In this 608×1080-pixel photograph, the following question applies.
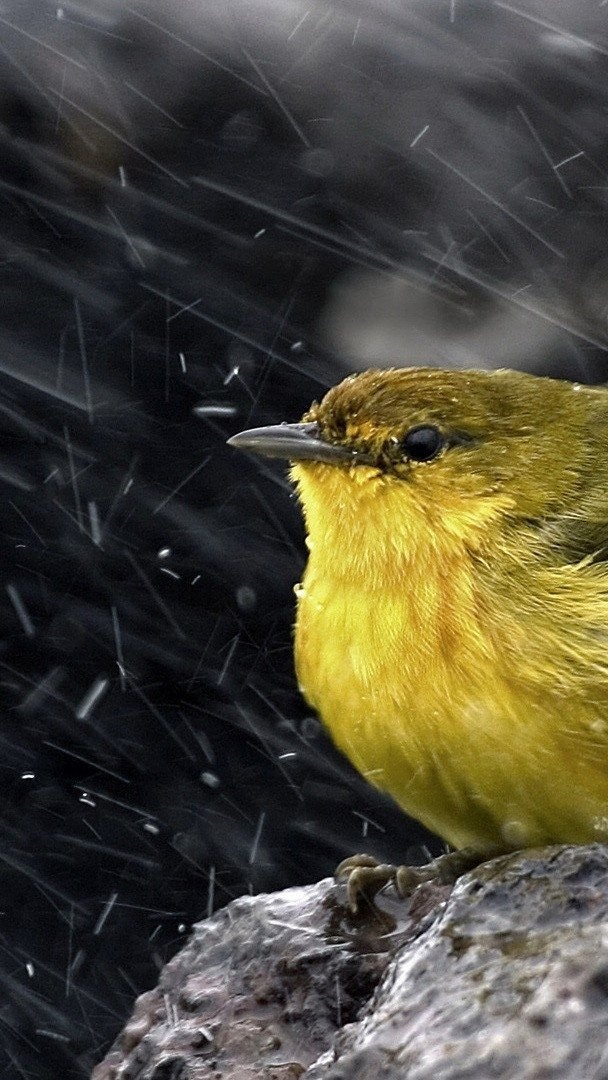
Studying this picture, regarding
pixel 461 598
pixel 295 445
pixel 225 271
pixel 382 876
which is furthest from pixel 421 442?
pixel 225 271

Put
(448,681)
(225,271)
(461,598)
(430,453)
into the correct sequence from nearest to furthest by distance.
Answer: (448,681) → (461,598) → (430,453) → (225,271)

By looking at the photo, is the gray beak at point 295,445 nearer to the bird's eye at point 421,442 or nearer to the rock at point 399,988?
the bird's eye at point 421,442

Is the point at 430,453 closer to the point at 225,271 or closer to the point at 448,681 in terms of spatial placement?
the point at 448,681

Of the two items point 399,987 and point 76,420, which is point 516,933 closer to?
point 399,987

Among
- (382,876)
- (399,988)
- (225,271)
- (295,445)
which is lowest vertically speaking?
(225,271)

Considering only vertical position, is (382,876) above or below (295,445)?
below

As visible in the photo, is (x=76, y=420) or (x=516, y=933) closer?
(x=516, y=933)

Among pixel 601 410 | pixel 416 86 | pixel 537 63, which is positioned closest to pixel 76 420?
pixel 416 86

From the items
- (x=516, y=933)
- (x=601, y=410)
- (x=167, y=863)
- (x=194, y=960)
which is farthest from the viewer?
(x=167, y=863)
